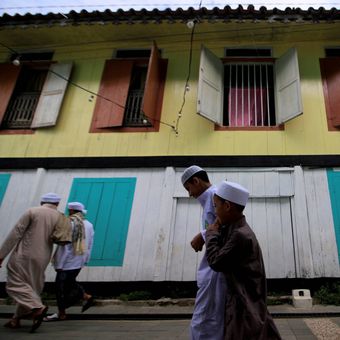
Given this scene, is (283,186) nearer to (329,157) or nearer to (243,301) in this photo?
(329,157)

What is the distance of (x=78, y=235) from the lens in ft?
15.5

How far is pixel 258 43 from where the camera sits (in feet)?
26.6

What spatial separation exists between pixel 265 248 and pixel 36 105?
635 centimetres

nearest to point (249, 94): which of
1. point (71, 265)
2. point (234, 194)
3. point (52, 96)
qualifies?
point (52, 96)

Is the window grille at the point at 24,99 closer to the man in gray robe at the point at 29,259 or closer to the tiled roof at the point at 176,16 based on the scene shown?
the tiled roof at the point at 176,16

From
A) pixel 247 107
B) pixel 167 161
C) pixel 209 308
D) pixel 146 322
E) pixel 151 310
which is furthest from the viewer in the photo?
pixel 247 107

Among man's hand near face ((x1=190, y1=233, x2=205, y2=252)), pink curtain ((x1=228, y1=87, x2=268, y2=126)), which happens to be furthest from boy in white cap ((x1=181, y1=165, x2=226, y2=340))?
pink curtain ((x1=228, y1=87, x2=268, y2=126))

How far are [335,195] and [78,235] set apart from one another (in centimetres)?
478

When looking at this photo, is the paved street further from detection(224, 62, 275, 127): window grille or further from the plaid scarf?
detection(224, 62, 275, 127): window grille

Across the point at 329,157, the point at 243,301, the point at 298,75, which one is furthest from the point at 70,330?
the point at 298,75

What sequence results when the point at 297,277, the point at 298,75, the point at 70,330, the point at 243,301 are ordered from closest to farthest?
1. the point at 243,301
2. the point at 70,330
3. the point at 297,277
4. the point at 298,75

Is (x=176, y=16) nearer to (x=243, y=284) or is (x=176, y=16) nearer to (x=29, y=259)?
(x=29, y=259)

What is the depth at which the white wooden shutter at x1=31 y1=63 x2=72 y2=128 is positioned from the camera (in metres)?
7.66

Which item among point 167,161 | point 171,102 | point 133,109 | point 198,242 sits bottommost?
point 198,242
